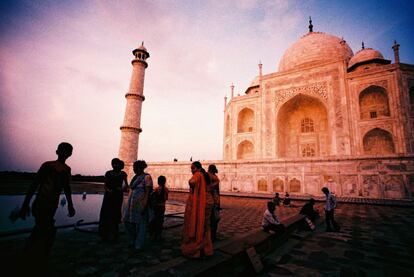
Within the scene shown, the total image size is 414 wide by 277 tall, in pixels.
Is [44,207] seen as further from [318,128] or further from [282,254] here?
[318,128]

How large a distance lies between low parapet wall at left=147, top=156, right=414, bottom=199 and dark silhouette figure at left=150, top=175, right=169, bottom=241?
33.7 ft

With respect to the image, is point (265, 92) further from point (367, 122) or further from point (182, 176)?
point (182, 176)

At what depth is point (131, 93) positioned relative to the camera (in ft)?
59.1

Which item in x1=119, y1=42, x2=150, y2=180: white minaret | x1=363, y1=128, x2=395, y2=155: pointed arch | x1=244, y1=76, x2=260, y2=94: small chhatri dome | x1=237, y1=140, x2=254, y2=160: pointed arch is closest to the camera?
x1=363, y1=128, x2=395, y2=155: pointed arch

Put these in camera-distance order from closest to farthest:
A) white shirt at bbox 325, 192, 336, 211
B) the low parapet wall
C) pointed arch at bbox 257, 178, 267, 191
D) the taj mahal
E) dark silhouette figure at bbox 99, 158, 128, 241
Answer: dark silhouette figure at bbox 99, 158, 128, 241 → white shirt at bbox 325, 192, 336, 211 → the low parapet wall → the taj mahal → pointed arch at bbox 257, 178, 267, 191

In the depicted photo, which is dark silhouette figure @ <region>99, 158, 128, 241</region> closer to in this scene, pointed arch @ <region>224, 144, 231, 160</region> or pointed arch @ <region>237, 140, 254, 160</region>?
pointed arch @ <region>237, 140, 254, 160</region>

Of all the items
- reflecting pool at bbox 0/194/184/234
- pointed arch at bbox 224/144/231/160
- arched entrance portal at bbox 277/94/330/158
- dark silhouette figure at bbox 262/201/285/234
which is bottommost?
reflecting pool at bbox 0/194/184/234

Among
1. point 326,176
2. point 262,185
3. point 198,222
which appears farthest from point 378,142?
point 198,222

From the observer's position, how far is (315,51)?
2159 cm

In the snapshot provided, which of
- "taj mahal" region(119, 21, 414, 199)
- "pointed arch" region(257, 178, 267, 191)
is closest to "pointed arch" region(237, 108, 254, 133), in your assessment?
"taj mahal" region(119, 21, 414, 199)

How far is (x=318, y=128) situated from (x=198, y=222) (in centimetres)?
1988

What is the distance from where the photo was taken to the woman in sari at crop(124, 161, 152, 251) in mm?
3033

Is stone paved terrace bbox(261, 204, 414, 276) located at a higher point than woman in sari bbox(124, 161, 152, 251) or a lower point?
lower

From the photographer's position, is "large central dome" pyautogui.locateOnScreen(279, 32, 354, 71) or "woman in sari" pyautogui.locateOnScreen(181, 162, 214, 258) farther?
"large central dome" pyautogui.locateOnScreen(279, 32, 354, 71)
